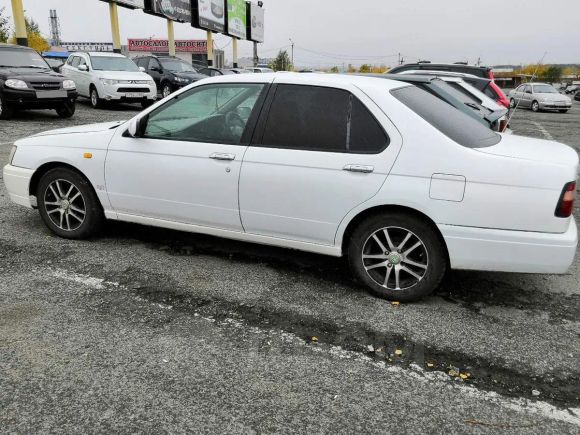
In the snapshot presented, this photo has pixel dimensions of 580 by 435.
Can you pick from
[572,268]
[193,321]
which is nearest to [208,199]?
[193,321]

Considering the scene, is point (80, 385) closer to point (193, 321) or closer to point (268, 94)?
point (193, 321)

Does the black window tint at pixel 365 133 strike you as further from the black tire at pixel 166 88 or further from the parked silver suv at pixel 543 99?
the parked silver suv at pixel 543 99

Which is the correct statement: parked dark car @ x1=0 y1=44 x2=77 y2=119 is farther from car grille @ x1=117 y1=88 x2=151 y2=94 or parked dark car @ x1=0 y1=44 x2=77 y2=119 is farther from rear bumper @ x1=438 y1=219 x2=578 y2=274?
rear bumper @ x1=438 y1=219 x2=578 y2=274

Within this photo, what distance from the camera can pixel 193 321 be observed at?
130 inches

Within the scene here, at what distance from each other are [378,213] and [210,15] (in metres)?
37.5

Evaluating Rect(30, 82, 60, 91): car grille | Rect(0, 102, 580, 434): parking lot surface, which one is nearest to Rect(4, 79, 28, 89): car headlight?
Rect(30, 82, 60, 91): car grille

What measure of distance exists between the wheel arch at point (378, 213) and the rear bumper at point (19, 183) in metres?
3.00

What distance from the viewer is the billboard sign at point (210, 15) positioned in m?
35.2

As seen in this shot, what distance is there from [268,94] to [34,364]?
2.45m

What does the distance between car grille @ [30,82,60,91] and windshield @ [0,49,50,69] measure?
96 centimetres

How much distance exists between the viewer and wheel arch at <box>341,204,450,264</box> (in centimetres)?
348

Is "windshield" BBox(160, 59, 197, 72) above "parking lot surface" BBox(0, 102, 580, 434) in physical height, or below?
above

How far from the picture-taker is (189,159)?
4051mm

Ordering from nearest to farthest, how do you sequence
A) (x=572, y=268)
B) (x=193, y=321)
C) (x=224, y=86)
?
(x=193, y=321) < (x=224, y=86) < (x=572, y=268)
